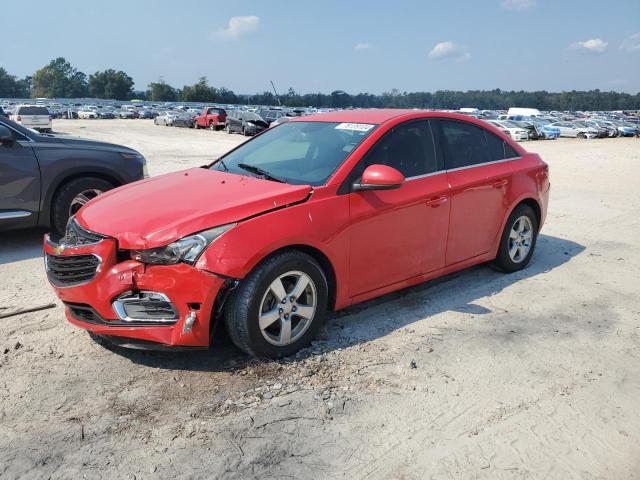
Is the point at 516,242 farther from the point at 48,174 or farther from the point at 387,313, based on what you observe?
the point at 48,174

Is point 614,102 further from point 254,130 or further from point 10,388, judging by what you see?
point 10,388

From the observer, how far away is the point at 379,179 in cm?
379

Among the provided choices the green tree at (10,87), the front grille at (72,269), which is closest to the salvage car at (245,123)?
the front grille at (72,269)

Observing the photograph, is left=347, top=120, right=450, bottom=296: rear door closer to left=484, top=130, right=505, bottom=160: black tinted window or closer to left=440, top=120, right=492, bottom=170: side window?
left=440, top=120, right=492, bottom=170: side window

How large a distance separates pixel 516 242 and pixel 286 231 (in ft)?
9.90

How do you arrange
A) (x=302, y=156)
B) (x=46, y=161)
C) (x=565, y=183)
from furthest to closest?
(x=565, y=183) → (x=46, y=161) → (x=302, y=156)

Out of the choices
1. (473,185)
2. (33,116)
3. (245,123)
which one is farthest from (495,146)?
(33,116)

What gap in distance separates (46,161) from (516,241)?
204 inches

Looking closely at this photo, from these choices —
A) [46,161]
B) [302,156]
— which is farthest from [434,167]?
[46,161]

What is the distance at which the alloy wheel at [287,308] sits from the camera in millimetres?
3447

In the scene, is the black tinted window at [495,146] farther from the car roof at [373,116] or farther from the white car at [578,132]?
the white car at [578,132]

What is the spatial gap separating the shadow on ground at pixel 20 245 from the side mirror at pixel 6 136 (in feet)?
3.87

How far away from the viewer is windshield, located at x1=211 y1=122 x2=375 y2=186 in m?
4.01

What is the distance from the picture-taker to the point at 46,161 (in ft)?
20.0
